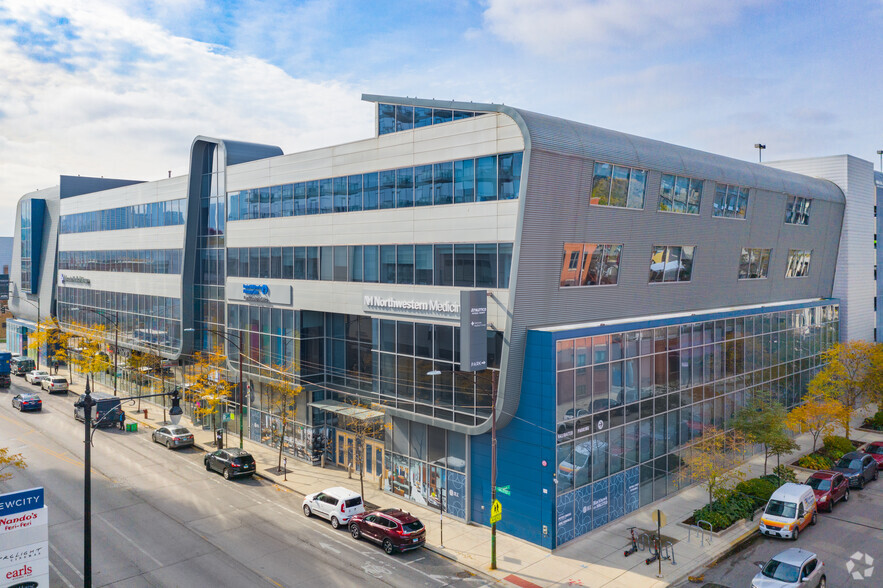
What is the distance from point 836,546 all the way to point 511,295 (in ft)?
62.1

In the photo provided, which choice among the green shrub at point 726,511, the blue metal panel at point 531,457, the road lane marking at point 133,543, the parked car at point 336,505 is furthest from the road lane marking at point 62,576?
the green shrub at point 726,511

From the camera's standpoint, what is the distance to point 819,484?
34.2 m

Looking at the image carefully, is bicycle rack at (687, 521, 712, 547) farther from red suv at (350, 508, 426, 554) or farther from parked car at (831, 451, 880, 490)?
red suv at (350, 508, 426, 554)

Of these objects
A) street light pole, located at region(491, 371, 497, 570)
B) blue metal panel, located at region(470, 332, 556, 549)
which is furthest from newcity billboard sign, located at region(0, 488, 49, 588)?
blue metal panel, located at region(470, 332, 556, 549)

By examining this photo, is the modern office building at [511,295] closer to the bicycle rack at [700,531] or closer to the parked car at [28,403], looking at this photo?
the bicycle rack at [700,531]

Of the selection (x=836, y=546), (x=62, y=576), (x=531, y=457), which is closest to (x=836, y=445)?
(x=836, y=546)

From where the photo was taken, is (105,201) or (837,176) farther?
(105,201)

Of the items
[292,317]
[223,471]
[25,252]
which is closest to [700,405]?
[292,317]

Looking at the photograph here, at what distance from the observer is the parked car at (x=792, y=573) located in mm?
23047

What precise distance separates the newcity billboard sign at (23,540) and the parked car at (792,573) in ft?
80.1

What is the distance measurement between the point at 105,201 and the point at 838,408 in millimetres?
68519

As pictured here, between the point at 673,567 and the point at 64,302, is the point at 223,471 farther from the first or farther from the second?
the point at 64,302

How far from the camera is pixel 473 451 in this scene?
104ft

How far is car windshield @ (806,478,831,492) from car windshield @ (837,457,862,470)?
4.97 metres
